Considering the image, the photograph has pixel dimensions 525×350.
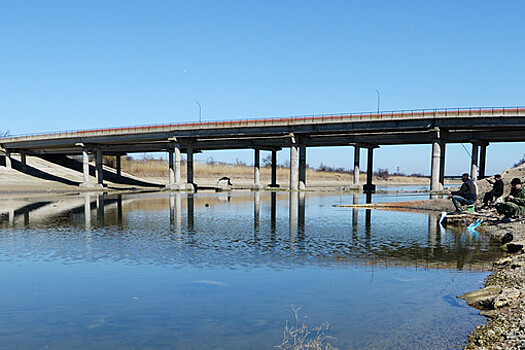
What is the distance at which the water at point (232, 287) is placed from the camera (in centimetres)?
784

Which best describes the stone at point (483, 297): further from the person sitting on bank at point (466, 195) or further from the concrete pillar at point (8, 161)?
the concrete pillar at point (8, 161)

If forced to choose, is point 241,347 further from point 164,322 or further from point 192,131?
point 192,131

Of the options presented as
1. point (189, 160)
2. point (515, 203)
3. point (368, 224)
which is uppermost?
point (189, 160)

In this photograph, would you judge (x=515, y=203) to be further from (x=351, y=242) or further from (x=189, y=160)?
(x=189, y=160)

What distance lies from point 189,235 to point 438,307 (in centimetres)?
1230

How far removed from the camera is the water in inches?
309

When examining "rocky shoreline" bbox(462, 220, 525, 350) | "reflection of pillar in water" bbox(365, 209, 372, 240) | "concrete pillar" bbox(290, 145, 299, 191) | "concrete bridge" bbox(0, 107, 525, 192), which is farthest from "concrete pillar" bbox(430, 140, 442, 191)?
"rocky shoreline" bbox(462, 220, 525, 350)

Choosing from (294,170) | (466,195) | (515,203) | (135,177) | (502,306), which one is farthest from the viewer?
(135,177)

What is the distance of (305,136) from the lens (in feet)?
229

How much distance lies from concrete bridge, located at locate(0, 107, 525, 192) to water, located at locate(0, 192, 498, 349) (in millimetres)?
42659

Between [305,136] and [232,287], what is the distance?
60.1 metres

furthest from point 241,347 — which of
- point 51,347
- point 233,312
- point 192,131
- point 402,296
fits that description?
point 192,131

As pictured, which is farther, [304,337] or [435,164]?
[435,164]

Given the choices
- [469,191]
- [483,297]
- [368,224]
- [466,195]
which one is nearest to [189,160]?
[368,224]
